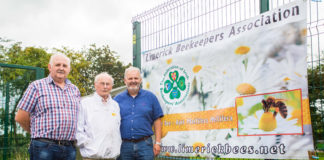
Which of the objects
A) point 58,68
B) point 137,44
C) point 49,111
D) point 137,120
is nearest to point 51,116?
point 49,111

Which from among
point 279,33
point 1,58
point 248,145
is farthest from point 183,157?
point 1,58

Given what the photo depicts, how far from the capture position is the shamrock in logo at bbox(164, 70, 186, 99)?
473 centimetres

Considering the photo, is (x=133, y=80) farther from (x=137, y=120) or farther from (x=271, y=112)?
(x=271, y=112)

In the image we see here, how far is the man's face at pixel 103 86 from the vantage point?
3.64 metres

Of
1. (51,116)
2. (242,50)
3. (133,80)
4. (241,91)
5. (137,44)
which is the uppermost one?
(137,44)

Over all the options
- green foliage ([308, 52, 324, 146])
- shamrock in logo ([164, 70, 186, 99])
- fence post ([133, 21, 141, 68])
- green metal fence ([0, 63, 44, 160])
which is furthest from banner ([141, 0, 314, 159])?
green metal fence ([0, 63, 44, 160])

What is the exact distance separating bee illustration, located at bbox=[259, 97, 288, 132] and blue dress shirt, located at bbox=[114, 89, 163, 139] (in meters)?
1.20

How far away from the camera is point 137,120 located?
3787mm

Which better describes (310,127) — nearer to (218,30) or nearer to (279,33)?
(279,33)

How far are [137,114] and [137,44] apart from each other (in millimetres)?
2126

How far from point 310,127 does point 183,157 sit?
195cm

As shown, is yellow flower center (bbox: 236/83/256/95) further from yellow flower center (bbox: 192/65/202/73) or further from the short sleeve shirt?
the short sleeve shirt

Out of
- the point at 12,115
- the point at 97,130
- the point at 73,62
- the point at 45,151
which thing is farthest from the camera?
the point at 73,62

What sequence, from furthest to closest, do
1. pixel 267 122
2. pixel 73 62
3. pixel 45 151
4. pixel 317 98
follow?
pixel 73 62, pixel 267 122, pixel 317 98, pixel 45 151
